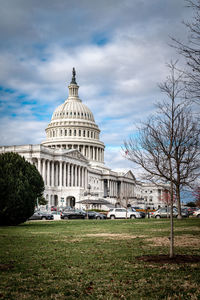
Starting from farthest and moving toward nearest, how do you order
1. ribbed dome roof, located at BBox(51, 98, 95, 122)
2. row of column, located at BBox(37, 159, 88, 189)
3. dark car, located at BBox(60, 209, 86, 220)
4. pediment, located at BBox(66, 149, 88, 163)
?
1. ribbed dome roof, located at BBox(51, 98, 95, 122)
2. pediment, located at BBox(66, 149, 88, 163)
3. row of column, located at BBox(37, 159, 88, 189)
4. dark car, located at BBox(60, 209, 86, 220)

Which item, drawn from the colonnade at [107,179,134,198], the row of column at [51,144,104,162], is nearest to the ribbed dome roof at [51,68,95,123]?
the row of column at [51,144,104,162]

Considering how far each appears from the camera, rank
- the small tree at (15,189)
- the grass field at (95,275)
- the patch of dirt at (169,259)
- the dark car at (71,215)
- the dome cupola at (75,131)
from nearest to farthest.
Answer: the grass field at (95,275)
the patch of dirt at (169,259)
the small tree at (15,189)
the dark car at (71,215)
the dome cupola at (75,131)

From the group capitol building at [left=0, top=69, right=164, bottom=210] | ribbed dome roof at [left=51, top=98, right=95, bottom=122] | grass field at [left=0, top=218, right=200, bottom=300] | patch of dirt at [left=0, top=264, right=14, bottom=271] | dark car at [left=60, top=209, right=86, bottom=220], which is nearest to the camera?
grass field at [left=0, top=218, right=200, bottom=300]

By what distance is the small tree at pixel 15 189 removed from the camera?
108ft

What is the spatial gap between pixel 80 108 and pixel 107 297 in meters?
Result: 159

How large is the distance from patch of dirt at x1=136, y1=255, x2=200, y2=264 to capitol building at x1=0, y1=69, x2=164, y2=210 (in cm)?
9353

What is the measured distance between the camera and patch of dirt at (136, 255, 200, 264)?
13.1 metres

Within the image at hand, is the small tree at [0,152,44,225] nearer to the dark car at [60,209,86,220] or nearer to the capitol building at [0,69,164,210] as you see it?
the dark car at [60,209,86,220]

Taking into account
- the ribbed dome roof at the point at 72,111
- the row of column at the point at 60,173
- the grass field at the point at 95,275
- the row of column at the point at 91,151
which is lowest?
the grass field at the point at 95,275

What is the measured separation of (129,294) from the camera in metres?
9.02

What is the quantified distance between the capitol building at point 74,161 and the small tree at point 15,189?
71894 mm

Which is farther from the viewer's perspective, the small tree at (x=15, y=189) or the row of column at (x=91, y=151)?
the row of column at (x=91, y=151)

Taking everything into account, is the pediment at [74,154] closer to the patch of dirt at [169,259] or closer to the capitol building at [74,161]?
the capitol building at [74,161]

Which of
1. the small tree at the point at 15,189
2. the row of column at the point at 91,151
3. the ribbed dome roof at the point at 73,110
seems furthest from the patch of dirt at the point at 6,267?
the ribbed dome roof at the point at 73,110
